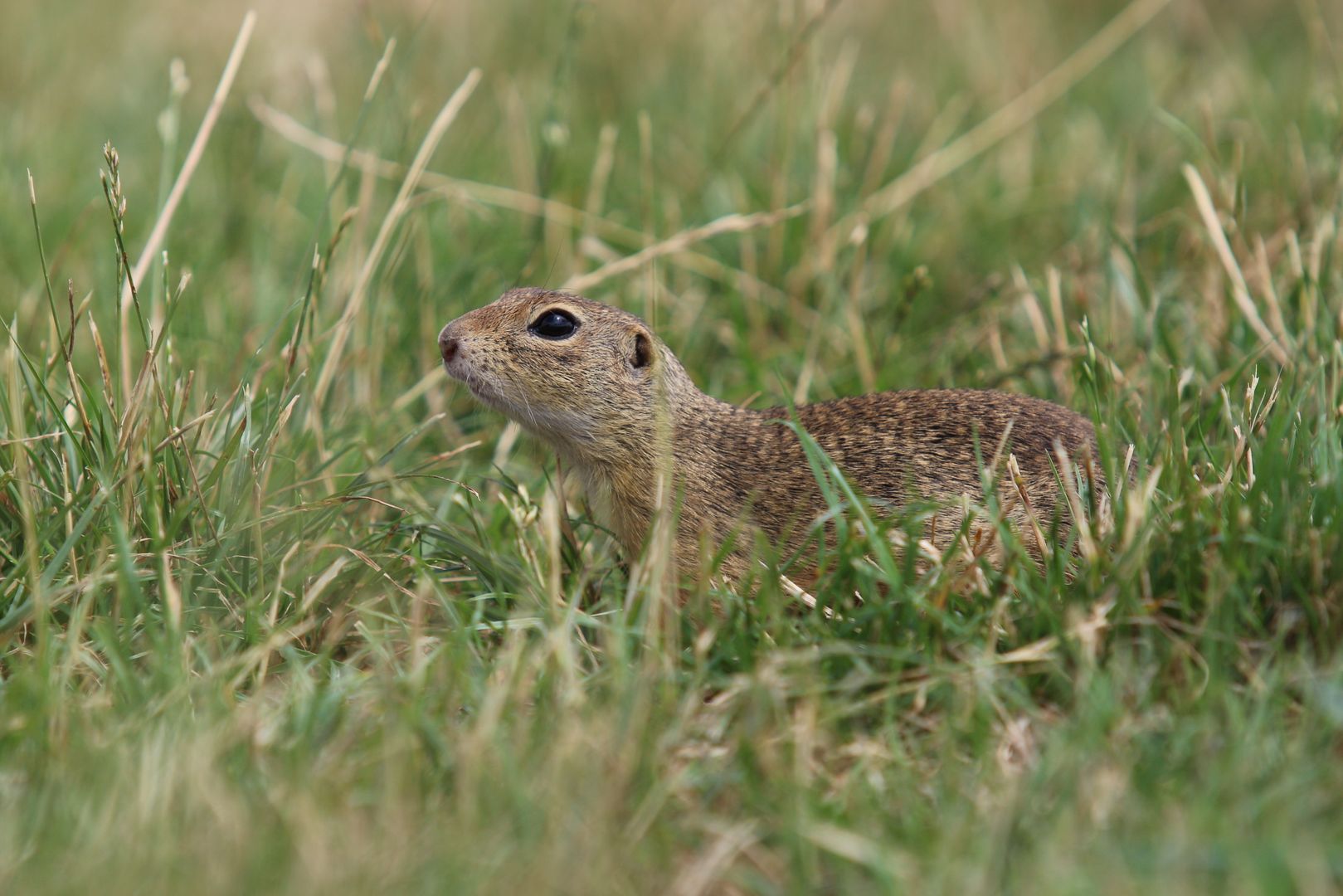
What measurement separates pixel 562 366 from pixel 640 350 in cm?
24

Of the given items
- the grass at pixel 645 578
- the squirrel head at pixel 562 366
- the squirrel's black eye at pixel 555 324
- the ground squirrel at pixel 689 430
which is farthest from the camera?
the squirrel's black eye at pixel 555 324

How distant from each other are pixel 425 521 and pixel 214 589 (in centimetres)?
59

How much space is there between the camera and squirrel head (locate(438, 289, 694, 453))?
3.75 meters

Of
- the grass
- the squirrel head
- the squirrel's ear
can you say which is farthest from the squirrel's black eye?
the grass

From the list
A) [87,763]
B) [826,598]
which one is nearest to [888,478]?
[826,598]

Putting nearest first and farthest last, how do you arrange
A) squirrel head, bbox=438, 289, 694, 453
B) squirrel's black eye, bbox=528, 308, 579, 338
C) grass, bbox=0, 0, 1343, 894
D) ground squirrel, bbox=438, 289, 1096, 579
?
1. grass, bbox=0, 0, 1343, 894
2. ground squirrel, bbox=438, 289, 1096, 579
3. squirrel head, bbox=438, 289, 694, 453
4. squirrel's black eye, bbox=528, 308, 579, 338

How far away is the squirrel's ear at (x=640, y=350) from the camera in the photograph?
390 centimetres

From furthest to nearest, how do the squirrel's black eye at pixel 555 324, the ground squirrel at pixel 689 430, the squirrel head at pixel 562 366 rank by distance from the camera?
the squirrel's black eye at pixel 555 324 < the squirrel head at pixel 562 366 < the ground squirrel at pixel 689 430

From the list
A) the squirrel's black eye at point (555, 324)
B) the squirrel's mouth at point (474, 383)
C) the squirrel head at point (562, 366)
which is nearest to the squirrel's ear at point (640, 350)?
the squirrel head at point (562, 366)

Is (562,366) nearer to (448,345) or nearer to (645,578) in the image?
(448,345)

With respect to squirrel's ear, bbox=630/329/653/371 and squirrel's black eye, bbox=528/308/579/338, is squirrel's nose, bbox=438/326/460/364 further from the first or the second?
squirrel's ear, bbox=630/329/653/371

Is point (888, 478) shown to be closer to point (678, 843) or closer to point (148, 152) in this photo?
point (678, 843)

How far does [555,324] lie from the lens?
3.87m

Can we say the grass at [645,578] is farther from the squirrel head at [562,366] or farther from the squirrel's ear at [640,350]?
the squirrel's ear at [640,350]
